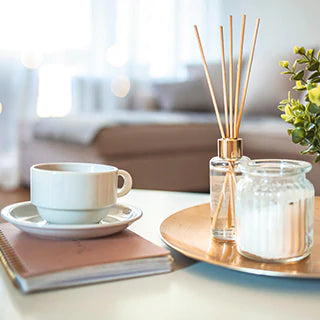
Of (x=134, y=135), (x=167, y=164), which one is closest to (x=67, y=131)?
(x=134, y=135)

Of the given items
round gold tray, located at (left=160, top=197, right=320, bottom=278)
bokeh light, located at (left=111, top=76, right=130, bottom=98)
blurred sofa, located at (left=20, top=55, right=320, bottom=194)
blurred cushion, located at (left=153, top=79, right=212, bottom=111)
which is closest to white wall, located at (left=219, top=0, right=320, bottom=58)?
blurred cushion, located at (left=153, top=79, right=212, bottom=111)

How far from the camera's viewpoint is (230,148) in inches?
26.5

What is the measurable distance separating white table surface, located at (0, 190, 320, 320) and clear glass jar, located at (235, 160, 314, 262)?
0.03 metres

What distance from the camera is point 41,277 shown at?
51 centimetres

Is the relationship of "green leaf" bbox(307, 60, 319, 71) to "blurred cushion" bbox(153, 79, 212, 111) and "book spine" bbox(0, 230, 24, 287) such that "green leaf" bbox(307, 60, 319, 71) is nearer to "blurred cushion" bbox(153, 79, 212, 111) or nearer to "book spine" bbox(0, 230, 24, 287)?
"book spine" bbox(0, 230, 24, 287)

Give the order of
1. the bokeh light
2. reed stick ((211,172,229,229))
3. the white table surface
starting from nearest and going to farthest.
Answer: the white table surface < reed stick ((211,172,229,229)) < the bokeh light

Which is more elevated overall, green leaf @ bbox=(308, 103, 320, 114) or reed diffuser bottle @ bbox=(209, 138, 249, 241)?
green leaf @ bbox=(308, 103, 320, 114)

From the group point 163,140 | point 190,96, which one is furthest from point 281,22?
point 163,140

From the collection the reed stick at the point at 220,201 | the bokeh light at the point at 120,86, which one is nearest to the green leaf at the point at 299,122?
the reed stick at the point at 220,201

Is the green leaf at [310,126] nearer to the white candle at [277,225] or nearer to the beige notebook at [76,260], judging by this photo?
the white candle at [277,225]

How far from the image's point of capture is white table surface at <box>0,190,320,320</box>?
0.47 meters

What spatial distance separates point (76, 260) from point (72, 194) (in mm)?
117

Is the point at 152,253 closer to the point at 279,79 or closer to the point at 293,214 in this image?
the point at 293,214

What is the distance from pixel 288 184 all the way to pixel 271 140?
1908mm
